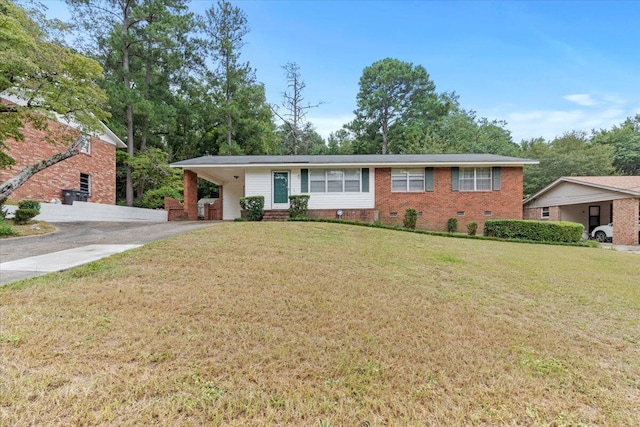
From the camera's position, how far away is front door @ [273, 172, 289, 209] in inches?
546

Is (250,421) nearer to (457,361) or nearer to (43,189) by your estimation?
(457,361)

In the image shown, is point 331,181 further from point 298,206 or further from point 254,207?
point 254,207

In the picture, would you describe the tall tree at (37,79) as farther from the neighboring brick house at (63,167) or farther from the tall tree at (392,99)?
the tall tree at (392,99)

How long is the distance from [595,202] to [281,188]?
1860cm

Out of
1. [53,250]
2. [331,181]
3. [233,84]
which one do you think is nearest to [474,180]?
[331,181]

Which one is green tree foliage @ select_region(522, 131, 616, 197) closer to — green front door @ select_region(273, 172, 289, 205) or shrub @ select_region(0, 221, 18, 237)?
green front door @ select_region(273, 172, 289, 205)

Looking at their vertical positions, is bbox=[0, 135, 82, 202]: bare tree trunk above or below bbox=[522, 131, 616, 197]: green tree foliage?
below

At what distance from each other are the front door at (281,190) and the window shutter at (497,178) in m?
10.0

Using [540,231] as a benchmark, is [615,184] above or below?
above

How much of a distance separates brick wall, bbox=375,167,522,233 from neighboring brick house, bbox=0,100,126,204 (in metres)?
12.0

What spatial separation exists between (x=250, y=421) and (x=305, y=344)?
0.94 metres

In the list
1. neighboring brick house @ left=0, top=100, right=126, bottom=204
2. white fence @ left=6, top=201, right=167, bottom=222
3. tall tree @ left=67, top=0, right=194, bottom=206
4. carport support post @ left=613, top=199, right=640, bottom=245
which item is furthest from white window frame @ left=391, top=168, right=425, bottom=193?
tall tree @ left=67, top=0, right=194, bottom=206

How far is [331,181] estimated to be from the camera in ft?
45.9

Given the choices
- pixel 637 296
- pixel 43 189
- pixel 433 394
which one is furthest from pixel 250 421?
pixel 43 189
